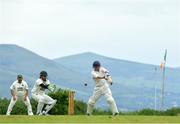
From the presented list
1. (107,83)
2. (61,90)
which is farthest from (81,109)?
(107,83)

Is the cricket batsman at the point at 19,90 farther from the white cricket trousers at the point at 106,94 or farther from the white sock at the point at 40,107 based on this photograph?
the white cricket trousers at the point at 106,94

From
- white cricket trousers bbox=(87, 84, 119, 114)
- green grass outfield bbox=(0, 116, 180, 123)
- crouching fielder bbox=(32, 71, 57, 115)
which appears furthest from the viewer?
crouching fielder bbox=(32, 71, 57, 115)

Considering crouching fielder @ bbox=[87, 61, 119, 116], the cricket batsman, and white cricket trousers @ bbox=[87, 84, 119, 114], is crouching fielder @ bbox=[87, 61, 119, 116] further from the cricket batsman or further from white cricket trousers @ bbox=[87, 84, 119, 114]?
the cricket batsman

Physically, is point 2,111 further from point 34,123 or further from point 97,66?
point 34,123

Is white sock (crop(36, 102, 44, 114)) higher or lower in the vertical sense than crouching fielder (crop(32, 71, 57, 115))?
lower

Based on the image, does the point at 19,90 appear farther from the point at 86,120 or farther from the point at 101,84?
the point at 86,120

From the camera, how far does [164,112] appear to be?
136ft

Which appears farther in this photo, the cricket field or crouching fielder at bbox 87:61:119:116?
crouching fielder at bbox 87:61:119:116

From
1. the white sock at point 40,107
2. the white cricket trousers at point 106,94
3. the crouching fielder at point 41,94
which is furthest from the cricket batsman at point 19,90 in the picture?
the white cricket trousers at point 106,94

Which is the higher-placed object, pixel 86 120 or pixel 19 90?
pixel 19 90

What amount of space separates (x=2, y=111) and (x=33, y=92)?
330 inches

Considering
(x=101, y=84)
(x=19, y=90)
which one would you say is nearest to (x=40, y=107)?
(x=19, y=90)

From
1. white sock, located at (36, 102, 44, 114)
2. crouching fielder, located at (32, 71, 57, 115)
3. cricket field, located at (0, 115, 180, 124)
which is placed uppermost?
crouching fielder, located at (32, 71, 57, 115)

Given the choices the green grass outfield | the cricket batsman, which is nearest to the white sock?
the cricket batsman
